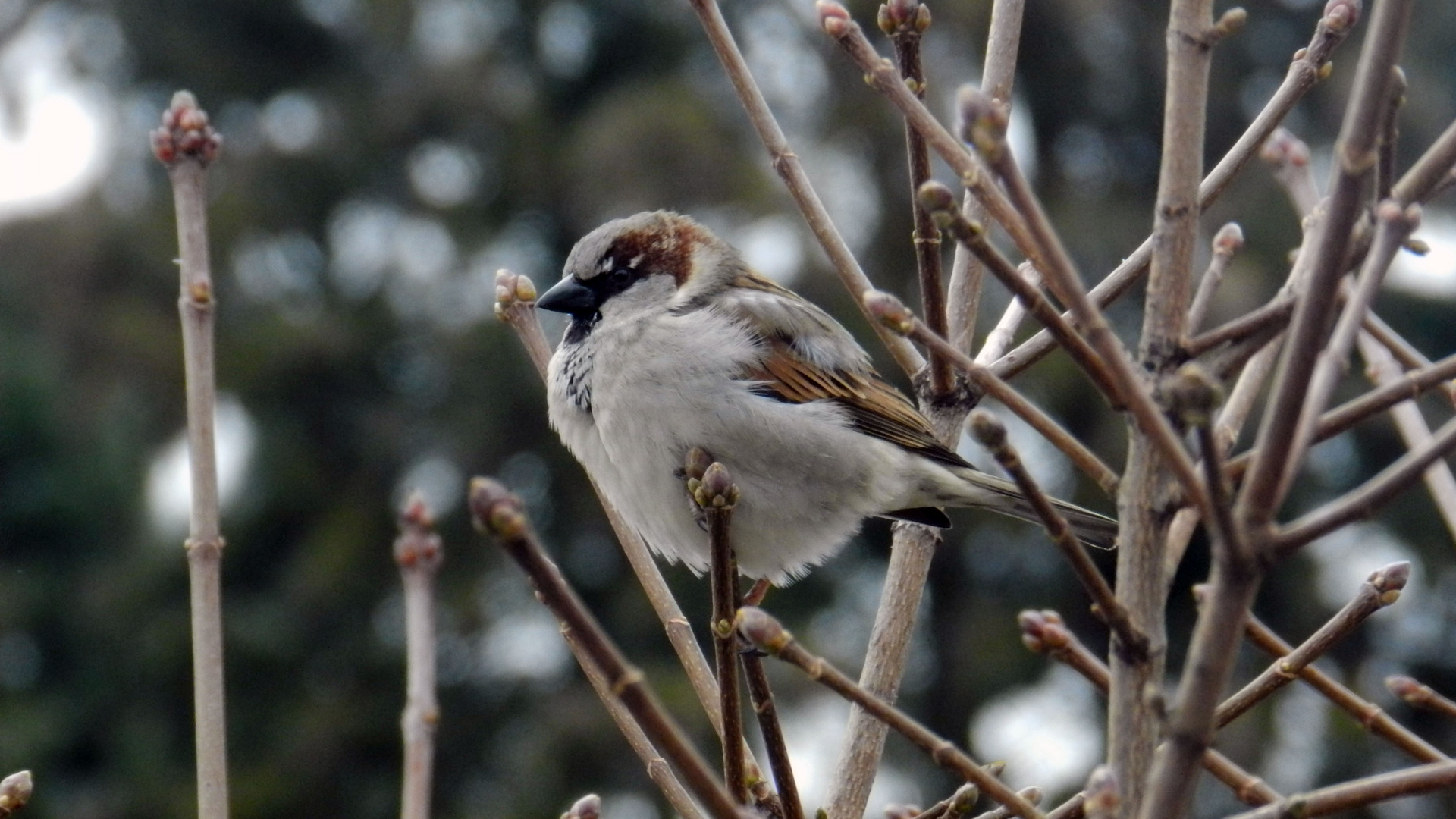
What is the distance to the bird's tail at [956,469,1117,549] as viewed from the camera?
2393 millimetres

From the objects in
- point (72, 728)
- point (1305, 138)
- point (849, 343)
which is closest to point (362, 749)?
point (72, 728)

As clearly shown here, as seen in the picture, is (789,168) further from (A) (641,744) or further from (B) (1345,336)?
(B) (1345,336)

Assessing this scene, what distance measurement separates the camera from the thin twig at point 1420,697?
154cm

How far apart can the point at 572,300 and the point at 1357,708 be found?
5.64 ft

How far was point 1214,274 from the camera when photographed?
1710 mm

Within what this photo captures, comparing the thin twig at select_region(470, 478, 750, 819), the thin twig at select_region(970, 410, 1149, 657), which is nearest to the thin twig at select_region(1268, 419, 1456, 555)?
the thin twig at select_region(970, 410, 1149, 657)

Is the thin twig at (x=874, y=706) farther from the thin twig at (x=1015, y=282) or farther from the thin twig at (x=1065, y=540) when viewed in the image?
the thin twig at (x=1015, y=282)

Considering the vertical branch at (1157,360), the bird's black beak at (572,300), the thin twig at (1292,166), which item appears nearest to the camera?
the vertical branch at (1157,360)

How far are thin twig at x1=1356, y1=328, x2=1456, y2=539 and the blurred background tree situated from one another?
5.66 m

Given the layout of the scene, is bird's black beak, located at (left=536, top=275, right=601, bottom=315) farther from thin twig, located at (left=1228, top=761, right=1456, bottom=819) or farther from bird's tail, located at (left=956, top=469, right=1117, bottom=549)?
thin twig, located at (left=1228, top=761, right=1456, bottom=819)

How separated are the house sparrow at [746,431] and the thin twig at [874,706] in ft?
3.78

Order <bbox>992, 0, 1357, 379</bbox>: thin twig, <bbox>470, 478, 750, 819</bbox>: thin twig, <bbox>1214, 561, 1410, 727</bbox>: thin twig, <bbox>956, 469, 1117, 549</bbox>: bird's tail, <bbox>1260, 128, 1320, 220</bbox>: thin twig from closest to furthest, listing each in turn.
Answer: <bbox>470, 478, 750, 819</bbox>: thin twig, <bbox>1214, 561, 1410, 727</bbox>: thin twig, <bbox>992, 0, 1357, 379</bbox>: thin twig, <bbox>1260, 128, 1320, 220</bbox>: thin twig, <bbox>956, 469, 1117, 549</bbox>: bird's tail

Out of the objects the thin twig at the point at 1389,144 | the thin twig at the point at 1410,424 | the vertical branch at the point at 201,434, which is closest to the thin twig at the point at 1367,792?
the thin twig at the point at 1389,144

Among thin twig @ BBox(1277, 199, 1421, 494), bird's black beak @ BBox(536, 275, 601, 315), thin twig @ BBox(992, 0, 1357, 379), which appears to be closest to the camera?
thin twig @ BBox(1277, 199, 1421, 494)
